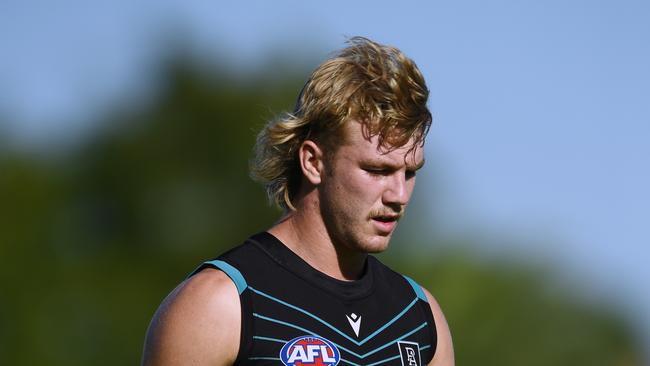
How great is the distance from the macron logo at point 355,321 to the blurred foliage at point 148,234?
79.9 feet

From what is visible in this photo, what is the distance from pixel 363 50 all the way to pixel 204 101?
3019cm

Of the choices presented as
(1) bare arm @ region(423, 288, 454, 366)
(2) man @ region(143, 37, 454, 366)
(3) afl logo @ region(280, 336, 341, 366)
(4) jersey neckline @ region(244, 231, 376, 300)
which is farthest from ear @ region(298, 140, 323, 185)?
(1) bare arm @ region(423, 288, 454, 366)

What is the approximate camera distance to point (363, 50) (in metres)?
7.23

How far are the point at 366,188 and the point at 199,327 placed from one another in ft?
3.76

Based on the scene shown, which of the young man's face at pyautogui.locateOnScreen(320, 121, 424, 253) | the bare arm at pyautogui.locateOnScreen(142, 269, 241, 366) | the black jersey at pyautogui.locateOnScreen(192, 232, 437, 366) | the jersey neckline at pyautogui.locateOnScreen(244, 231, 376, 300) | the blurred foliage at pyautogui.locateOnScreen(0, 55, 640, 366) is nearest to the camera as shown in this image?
the bare arm at pyautogui.locateOnScreen(142, 269, 241, 366)

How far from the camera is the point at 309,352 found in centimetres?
665

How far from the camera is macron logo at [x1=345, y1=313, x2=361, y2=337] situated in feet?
22.6

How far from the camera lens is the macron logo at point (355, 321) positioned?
6.88 m

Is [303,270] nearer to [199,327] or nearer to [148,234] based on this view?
[199,327]

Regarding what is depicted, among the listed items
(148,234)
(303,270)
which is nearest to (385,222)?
(303,270)

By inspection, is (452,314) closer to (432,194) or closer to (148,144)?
(432,194)

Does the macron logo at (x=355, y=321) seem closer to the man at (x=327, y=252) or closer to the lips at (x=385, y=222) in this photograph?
the man at (x=327, y=252)

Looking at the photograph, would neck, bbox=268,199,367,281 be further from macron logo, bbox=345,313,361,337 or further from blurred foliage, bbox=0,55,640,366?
blurred foliage, bbox=0,55,640,366

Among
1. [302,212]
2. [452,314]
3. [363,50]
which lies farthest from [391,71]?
[452,314]
